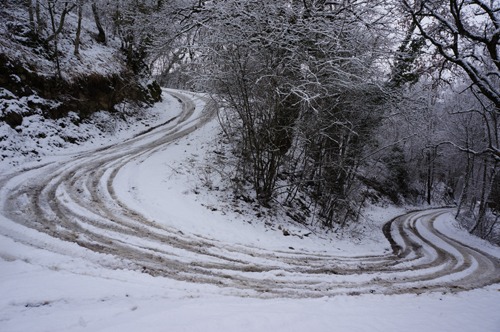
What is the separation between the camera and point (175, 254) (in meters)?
6.19

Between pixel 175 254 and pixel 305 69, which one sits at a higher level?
pixel 305 69

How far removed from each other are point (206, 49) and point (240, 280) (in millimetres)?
7128

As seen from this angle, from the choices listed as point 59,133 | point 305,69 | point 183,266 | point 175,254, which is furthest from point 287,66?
point 59,133

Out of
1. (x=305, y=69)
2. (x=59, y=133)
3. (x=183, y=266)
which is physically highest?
(x=305, y=69)

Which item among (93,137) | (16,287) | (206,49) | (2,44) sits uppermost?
(206,49)

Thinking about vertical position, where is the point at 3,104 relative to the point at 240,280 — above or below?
above

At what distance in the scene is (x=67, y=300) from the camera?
3.92 metres

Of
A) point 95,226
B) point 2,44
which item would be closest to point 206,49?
point 95,226

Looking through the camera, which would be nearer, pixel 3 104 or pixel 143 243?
pixel 143 243

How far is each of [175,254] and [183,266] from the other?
1.76 feet

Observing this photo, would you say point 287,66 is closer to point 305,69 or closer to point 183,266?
point 305,69

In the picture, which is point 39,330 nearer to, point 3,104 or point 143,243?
point 143,243

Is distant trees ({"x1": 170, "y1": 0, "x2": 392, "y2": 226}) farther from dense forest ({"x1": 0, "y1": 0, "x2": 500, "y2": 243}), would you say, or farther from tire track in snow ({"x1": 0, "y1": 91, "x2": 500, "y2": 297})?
tire track in snow ({"x1": 0, "y1": 91, "x2": 500, "y2": 297})

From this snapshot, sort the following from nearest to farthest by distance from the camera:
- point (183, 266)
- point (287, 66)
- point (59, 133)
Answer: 1. point (183, 266)
2. point (287, 66)
3. point (59, 133)
